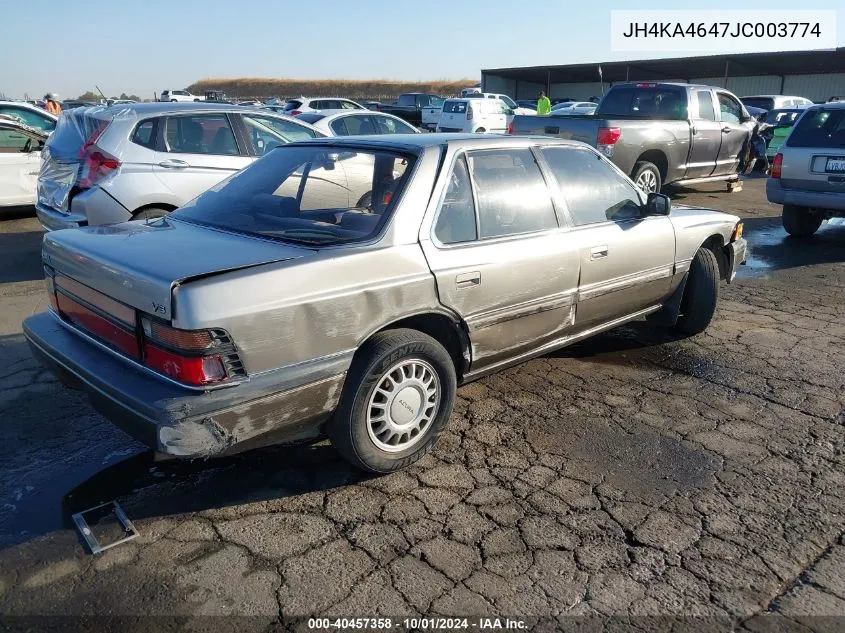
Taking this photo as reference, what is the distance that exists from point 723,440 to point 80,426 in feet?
11.5

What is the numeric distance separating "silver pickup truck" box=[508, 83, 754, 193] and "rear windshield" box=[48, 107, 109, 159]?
578 cm

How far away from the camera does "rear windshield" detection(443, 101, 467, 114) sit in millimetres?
23000

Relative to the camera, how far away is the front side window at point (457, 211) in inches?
136

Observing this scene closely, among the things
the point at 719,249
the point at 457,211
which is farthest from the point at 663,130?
the point at 457,211

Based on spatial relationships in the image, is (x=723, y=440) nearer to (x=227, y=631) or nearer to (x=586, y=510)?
(x=586, y=510)

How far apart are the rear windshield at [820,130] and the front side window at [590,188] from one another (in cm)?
517

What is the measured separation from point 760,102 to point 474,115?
9.45m

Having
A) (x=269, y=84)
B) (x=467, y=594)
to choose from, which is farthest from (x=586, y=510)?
(x=269, y=84)

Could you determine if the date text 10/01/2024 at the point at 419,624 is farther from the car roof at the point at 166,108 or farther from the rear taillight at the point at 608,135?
the rear taillight at the point at 608,135

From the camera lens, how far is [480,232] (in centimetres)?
361

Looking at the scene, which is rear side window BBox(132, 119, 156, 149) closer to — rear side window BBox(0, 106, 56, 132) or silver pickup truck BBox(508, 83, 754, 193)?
silver pickup truck BBox(508, 83, 754, 193)

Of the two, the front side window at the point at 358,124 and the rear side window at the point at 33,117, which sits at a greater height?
the rear side window at the point at 33,117

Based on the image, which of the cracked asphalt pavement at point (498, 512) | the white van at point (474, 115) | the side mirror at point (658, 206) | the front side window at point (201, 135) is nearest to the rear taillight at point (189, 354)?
the cracked asphalt pavement at point (498, 512)

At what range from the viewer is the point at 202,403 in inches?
103
